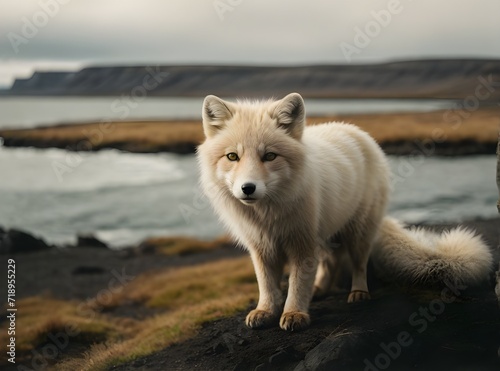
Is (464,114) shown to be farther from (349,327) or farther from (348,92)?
(349,327)

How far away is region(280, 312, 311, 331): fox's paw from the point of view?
462cm

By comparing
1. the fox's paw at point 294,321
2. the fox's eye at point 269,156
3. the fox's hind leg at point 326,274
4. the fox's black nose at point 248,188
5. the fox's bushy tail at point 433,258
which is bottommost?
the fox's hind leg at point 326,274

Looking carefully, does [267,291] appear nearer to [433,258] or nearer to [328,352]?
[328,352]

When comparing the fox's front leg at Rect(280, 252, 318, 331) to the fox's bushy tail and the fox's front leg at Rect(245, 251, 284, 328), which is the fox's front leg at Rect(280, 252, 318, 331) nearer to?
the fox's front leg at Rect(245, 251, 284, 328)

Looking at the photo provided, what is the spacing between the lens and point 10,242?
1304 cm

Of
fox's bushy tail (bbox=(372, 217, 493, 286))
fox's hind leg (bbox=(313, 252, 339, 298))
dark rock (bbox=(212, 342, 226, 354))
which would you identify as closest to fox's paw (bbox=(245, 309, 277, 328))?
dark rock (bbox=(212, 342, 226, 354))

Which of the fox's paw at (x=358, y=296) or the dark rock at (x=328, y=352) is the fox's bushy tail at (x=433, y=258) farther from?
the dark rock at (x=328, y=352)

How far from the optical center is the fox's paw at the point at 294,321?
4617mm

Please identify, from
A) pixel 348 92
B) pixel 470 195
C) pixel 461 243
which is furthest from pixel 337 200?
pixel 348 92

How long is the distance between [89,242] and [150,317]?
5725 mm

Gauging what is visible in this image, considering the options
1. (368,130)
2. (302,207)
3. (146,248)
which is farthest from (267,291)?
(368,130)

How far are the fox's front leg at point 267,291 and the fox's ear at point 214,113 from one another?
1.19 metres

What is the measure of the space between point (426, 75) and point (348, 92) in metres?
2.71

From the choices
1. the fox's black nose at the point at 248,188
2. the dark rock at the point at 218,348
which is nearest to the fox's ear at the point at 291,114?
the fox's black nose at the point at 248,188
